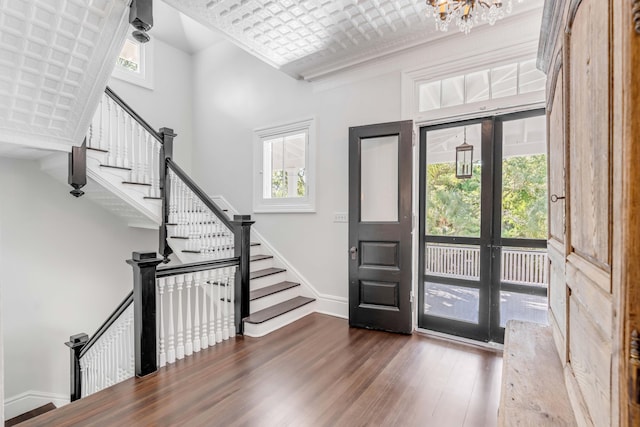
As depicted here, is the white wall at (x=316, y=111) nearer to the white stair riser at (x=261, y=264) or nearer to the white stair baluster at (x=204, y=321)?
the white stair riser at (x=261, y=264)

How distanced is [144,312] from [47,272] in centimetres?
280

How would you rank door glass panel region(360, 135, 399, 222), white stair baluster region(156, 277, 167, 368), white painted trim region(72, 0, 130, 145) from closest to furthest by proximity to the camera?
white painted trim region(72, 0, 130, 145), white stair baluster region(156, 277, 167, 368), door glass panel region(360, 135, 399, 222)

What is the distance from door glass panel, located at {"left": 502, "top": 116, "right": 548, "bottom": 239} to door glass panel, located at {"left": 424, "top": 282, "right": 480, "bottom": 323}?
721 millimetres

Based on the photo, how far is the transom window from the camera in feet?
9.00

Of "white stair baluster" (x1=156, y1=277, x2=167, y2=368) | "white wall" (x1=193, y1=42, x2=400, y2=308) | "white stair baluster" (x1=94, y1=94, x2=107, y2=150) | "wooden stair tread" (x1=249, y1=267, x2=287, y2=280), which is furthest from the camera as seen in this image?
"wooden stair tread" (x1=249, y1=267, x2=287, y2=280)

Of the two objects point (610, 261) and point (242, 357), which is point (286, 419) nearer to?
point (242, 357)

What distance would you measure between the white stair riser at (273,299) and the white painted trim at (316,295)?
14 centimetres

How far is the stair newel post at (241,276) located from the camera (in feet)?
10.5

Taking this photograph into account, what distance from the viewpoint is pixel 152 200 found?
3863 millimetres

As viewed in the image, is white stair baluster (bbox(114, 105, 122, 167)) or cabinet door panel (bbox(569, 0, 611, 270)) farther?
white stair baluster (bbox(114, 105, 122, 167))

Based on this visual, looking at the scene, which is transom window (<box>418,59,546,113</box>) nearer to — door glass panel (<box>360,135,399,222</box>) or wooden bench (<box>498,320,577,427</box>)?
door glass panel (<box>360,135,399,222</box>)

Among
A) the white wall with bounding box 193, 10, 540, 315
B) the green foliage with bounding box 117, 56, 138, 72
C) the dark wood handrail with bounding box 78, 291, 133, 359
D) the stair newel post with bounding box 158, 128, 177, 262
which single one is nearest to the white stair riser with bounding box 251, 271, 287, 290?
the white wall with bounding box 193, 10, 540, 315

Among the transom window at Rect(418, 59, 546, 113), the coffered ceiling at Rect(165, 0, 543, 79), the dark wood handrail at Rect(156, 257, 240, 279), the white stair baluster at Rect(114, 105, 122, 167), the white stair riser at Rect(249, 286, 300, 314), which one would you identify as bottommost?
the white stair riser at Rect(249, 286, 300, 314)

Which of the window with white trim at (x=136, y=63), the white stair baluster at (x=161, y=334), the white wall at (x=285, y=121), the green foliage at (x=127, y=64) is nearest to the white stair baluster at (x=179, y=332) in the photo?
the white stair baluster at (x=161, y=334)
